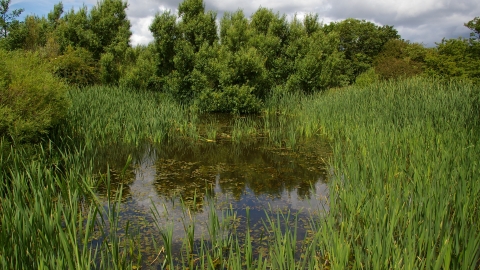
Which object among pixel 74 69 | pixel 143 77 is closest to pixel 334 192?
pixel 143 77

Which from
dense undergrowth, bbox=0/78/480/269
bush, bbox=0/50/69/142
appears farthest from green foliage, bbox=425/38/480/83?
bush, bbox=0/50/69/142

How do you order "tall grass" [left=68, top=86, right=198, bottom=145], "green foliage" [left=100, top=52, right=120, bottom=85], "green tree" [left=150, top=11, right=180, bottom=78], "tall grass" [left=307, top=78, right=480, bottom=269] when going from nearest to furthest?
"tall grass" [left=307, top=78, right=480, bottom=269]
"tall grass" [left=68, top=86, right=198, bottom=145]
"green tree" [left=150, top=11, right=180, bottom=78]
"green foliage" [left=100, top=52, right=120, bottom=85]

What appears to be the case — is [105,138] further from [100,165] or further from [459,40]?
[459,40]

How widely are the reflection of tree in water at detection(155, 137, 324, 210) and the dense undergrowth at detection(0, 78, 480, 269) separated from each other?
0.55 metres

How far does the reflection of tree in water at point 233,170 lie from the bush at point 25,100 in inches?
72.0

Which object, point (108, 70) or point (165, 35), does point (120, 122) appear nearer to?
point (165, 35)

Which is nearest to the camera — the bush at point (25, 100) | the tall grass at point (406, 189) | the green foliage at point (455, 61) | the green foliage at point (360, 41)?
the tall grass at point (406, 189)

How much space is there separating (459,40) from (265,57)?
26.2 ft

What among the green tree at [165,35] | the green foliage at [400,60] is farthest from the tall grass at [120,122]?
the green foliage at [400,60]

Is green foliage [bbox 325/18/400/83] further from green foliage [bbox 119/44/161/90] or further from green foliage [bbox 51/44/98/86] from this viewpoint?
green foliage [bbox 51/44/98/86]

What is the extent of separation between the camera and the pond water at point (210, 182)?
387cm

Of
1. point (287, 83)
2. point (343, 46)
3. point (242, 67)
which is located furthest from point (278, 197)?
point (343, 46)

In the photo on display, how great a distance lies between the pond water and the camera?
3.87 meters

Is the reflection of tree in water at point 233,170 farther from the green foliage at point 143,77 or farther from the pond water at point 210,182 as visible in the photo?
the green foliage at point 143,77
